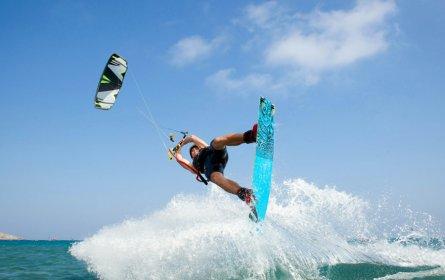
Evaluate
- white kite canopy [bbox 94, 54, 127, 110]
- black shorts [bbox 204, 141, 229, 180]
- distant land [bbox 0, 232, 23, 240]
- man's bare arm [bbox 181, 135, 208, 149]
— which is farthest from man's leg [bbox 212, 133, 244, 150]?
distant land [bbox 0, 232, 23, 240]

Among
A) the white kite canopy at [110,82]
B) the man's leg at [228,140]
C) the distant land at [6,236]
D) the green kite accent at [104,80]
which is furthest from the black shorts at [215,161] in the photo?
the distant land at [6,236]

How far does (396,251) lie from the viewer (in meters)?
9.87

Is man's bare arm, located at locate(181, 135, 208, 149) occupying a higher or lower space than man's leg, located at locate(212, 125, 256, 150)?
higher

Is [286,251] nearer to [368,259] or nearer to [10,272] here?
[368,259]

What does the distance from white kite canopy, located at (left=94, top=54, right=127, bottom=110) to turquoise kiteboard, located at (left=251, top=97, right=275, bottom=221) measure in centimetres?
383

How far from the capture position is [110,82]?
28.0 feet

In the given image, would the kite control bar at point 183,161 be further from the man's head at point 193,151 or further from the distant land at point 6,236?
the distant land at point 6,236

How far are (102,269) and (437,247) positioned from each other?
378 inches

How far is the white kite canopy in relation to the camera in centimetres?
827

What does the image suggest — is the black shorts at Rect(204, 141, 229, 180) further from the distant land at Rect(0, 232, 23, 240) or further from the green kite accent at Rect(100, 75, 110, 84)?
the distant land at Rect(0, 232, 23, 240)

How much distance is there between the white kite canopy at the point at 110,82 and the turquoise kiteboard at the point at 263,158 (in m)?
3.83

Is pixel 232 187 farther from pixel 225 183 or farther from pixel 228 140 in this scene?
pixel 228 140

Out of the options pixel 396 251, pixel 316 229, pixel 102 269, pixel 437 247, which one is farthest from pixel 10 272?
pixel 437 247

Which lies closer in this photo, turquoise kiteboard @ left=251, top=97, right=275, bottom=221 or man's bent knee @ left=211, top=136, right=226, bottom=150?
turquoise kiteboard @ left=251, top=97, right=275, bottom=221
